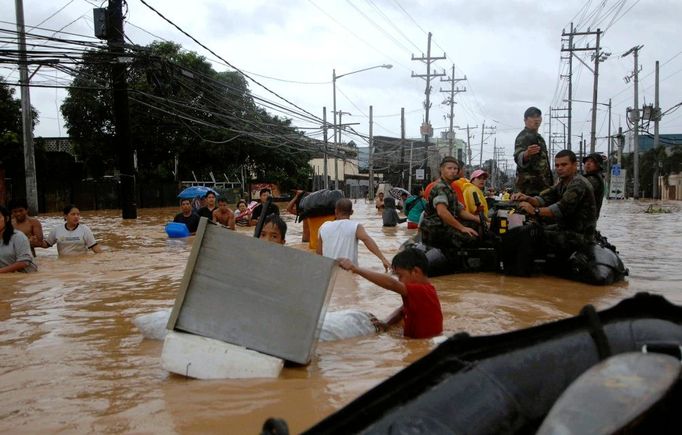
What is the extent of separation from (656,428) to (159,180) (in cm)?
4159

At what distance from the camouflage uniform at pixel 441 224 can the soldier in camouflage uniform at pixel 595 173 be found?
69.7 inches

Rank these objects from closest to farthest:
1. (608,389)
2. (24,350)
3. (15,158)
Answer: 1. (608,389)
2. (24,350)
3. (15,158)

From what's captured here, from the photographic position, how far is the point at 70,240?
10.7m

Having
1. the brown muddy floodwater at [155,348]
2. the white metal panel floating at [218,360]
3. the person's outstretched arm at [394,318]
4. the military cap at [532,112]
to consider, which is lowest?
the brown muddy floodwater at [155,348]

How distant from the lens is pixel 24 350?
196 inches

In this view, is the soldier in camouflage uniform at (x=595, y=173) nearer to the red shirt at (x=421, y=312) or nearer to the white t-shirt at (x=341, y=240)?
the white t-shirt at (x=341, y=240)

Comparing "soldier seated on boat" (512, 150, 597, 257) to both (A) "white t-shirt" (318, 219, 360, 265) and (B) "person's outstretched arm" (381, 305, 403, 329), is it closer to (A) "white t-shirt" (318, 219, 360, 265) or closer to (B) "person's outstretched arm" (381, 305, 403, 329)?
(A) "white t-shirt" (318, 219, 360, 265)

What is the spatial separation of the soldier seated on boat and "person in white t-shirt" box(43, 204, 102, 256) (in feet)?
23.4

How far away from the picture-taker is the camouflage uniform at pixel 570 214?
8062mm

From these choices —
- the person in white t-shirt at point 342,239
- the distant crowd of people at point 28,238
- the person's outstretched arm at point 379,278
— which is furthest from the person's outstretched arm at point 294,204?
the person's outstretched arm at point 379,278

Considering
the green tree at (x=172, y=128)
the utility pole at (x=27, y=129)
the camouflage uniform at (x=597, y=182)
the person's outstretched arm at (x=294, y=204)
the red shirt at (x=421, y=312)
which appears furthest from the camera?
the green tree at (x=172, y=128)

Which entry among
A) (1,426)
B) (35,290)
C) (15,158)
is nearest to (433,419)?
(1,426)

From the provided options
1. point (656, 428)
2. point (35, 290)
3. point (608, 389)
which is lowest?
point (35, 290)

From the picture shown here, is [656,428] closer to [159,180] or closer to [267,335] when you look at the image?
[267,335]
